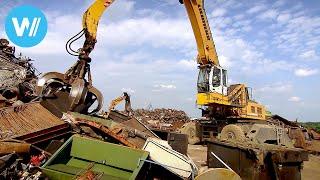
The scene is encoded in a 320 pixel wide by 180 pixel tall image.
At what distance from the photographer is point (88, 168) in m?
5.07

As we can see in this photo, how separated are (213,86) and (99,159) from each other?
9.68 meters

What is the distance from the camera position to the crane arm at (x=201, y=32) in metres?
14.4

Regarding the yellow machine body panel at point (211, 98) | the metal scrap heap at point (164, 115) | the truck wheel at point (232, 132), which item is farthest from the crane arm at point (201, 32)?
the metal scrap heap at point (164, 115)

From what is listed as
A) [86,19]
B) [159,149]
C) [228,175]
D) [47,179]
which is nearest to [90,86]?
[86,19]

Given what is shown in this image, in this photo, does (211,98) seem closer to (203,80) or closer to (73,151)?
(203,80)

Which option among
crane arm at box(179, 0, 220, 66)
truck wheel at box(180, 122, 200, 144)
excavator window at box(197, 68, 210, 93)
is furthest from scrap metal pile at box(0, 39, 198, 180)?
truck wheel at box(180, 122, 200, 144)

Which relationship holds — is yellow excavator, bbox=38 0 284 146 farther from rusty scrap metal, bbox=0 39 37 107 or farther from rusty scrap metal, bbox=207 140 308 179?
rusty scrap metal, bbox=0 39 37 107

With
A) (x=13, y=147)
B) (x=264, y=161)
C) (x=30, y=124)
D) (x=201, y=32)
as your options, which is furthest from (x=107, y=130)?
(x=201, y=32)

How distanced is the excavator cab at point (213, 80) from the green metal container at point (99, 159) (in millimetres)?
9383

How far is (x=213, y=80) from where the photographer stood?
14.3m

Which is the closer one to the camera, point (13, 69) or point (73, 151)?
point (73, 151)

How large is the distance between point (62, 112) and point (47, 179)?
3.21m

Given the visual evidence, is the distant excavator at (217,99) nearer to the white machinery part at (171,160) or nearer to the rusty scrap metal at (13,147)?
the white machinery part at (171,160)

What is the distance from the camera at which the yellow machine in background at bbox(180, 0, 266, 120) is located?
1430cm
